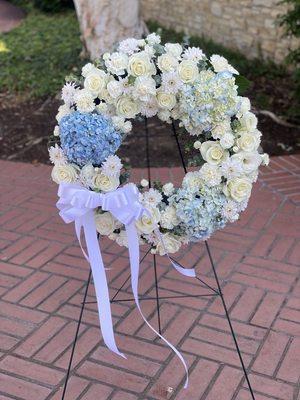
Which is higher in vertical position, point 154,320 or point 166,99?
point 166,99

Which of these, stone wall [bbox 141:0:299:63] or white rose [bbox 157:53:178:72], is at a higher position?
white rose [bbox 157:53:178:72]

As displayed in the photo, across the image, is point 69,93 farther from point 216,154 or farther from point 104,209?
point 216,154

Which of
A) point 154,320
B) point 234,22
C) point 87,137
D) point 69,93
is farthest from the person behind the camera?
point 234,22

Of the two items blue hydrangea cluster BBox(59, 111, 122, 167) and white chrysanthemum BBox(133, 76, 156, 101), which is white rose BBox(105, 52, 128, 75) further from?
blue hydrangea cluster BBox(59, 111, 122, 167)

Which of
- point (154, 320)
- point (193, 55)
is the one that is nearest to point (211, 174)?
point (193, 55)

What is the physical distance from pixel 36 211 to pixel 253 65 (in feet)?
14.2

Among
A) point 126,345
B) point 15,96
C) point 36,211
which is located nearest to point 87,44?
point 15,96

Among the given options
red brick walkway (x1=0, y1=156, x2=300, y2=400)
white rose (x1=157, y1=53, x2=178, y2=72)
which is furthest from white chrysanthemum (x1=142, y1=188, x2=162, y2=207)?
red brick walkway (x1=0, y1=156, x2=300, y2=400)

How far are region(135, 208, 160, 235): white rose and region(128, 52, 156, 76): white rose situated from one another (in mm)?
498

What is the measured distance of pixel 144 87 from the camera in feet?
7.07

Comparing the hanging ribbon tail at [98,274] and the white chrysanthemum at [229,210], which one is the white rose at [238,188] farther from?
the hanging ribbon tail at [98,274]

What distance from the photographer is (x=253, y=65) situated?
25.0 feet

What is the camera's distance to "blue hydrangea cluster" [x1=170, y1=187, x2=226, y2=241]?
221 cm

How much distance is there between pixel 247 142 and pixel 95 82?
A: 0.59 metres
